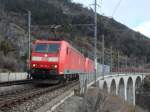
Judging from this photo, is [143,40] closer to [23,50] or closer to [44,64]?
[23,50]

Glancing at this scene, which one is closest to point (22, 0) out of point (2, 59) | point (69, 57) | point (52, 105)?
point (2, 59)

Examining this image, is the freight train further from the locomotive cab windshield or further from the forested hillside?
the forested hillside

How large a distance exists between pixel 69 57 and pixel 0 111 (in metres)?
18.0

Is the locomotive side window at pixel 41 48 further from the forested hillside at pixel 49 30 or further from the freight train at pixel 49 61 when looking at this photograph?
the forested hillside at pixel 49 30

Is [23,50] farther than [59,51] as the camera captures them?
Yes

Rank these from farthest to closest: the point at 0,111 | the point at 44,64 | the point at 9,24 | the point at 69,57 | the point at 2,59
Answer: the point at 9,24
the point at 2,59
the point at 69,57
the point at 44,64
the point at 0,111

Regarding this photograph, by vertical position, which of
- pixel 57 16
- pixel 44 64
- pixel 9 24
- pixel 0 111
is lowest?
pixel 0 111

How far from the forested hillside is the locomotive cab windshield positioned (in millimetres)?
9617

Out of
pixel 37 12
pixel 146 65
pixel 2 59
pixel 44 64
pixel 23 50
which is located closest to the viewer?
pixel 44 64

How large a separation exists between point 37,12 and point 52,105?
9096 centimetres

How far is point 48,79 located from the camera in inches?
1135

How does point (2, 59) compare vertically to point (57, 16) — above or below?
below

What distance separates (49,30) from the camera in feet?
215

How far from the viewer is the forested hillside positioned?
5950 centimetres
